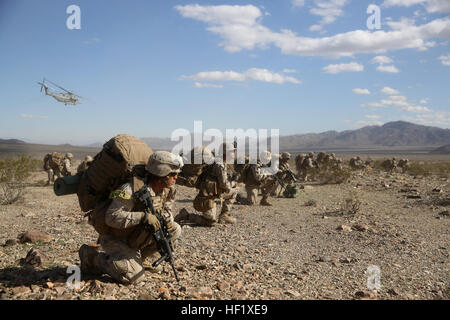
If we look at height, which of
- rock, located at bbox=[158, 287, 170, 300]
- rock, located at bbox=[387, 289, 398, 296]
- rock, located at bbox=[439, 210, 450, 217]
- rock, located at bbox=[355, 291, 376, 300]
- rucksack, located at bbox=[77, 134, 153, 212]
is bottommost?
rock, located at bbox=[439, 210, 450, 217]

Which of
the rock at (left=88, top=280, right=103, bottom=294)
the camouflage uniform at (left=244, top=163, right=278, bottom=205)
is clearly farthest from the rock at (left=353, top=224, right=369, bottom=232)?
the rock at (left=88, top=280, right=103, bottom=294)

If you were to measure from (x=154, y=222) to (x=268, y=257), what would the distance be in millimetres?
2411

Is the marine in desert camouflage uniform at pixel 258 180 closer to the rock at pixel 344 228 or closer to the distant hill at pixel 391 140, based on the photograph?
the rock at pixel 344 228

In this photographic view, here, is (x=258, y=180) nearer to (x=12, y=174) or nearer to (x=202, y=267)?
(x=202, y=267)

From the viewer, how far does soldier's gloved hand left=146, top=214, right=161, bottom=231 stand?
3910 mm

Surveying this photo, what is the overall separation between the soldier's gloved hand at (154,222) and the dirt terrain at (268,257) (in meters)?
0.67

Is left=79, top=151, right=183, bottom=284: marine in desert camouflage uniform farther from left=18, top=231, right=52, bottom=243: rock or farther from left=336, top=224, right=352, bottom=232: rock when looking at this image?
left=336, top=224, right=352, bottom=232: rock

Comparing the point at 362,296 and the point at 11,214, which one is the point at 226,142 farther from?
the point at 11,214

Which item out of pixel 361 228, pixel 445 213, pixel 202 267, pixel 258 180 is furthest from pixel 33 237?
pixel 445 213

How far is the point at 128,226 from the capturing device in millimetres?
3893

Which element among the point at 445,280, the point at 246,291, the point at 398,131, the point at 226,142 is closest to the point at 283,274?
the point at 246,291

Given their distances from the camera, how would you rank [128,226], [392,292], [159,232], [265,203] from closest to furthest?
[128,226] < [159,232] < [392,292] < [265,203]

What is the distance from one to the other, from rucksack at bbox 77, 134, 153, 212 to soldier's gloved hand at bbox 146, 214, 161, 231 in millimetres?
347

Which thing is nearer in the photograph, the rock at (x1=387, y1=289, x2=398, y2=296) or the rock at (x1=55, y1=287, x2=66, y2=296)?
the rock at (x1=55, y1=287, x2=66, y2=296)
